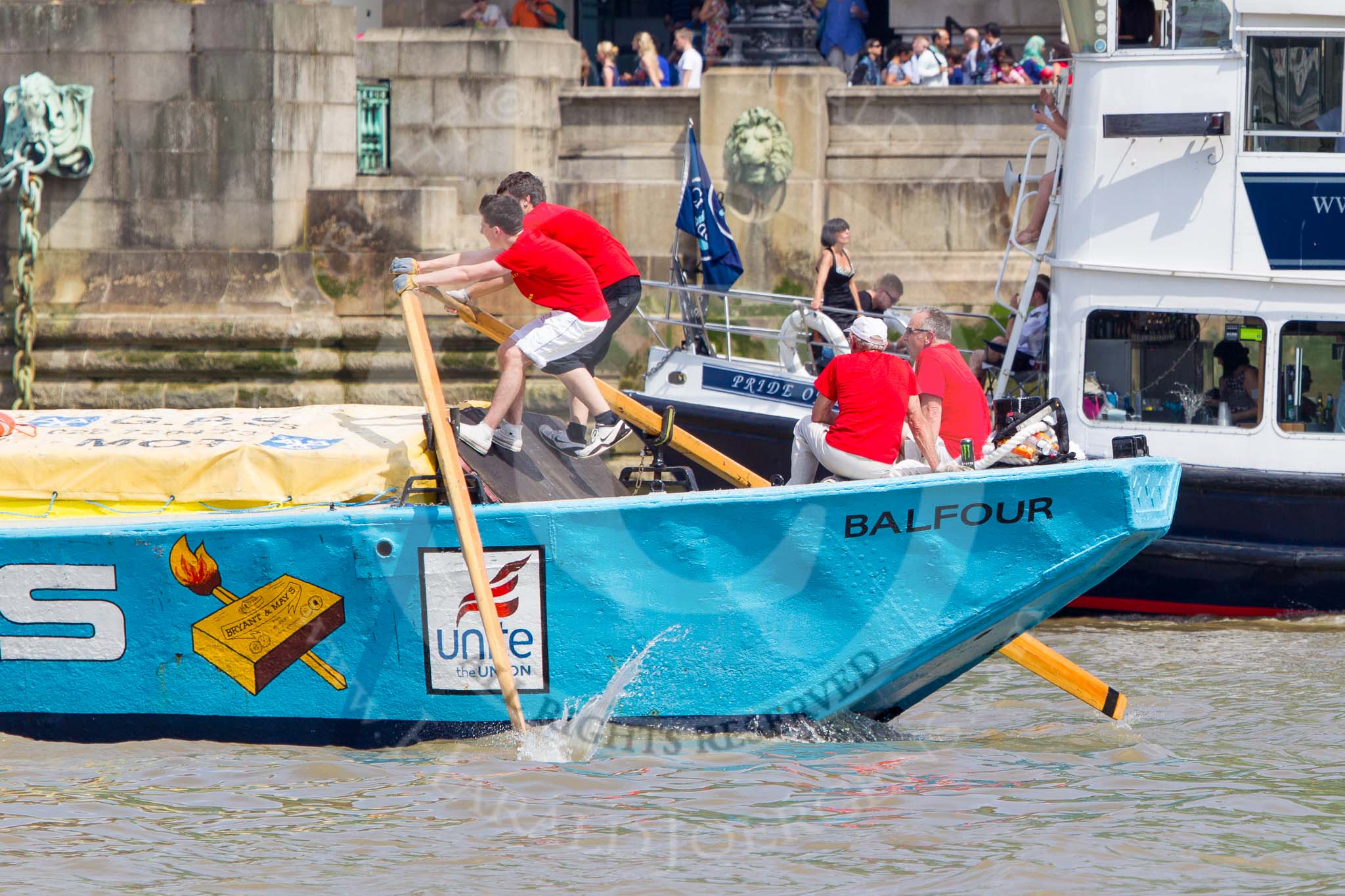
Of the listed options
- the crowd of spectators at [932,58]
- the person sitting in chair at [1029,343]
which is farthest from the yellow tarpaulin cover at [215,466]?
the crowd of spectators at [932,58]

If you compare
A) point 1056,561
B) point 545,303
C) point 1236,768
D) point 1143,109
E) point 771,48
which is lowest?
point 1236,768

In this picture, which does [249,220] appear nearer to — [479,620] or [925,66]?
[925,66]

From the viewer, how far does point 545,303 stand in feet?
27.3

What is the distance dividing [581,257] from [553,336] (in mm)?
612

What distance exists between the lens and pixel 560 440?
8.63 m

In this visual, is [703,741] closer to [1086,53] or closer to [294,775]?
[294,775]

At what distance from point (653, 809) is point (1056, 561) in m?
1.98

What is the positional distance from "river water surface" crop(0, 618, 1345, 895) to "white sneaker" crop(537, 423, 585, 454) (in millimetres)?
1642

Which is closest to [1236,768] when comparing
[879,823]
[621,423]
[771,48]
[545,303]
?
[879,823]

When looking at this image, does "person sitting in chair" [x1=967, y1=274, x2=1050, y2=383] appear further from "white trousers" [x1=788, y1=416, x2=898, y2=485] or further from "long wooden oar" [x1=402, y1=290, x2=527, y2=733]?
"long wooden oar" [x1=402, y1=290, x2=527, y2=733]

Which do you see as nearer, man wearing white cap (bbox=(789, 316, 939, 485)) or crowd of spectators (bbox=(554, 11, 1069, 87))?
man wearing white cap (bbox=(789, 316, 939, 485))

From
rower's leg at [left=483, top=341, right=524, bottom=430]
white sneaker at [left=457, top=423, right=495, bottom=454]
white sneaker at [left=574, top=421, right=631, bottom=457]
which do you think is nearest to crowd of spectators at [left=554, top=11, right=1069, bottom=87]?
white sneaker at [left=574, top=421, right=631, bottom=457]

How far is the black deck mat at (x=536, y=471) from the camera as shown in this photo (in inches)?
310

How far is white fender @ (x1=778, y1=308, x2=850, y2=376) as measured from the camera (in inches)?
508
